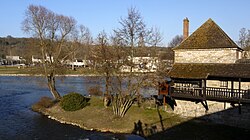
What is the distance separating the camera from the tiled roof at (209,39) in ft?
79.3

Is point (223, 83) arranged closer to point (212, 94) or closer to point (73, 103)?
point (212, 94)

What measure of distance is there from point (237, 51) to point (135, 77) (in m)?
9.64

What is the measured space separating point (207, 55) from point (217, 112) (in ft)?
17.0

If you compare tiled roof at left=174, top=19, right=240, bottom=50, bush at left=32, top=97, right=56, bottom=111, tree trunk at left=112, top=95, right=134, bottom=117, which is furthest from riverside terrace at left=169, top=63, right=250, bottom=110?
bush at left=32, top=97, right=56, bottom=111

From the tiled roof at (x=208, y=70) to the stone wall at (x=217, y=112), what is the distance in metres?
2.54

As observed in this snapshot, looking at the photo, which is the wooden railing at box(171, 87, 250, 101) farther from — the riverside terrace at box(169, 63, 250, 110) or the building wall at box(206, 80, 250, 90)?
Answer: the building wall at box(206, 80, 250, 90)

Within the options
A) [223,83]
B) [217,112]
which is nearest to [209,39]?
[223,83]

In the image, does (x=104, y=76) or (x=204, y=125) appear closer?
(x=204, y=125)

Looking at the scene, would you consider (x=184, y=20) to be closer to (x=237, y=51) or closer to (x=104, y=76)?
(x=237, y=51)

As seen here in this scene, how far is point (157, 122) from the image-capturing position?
942 inches

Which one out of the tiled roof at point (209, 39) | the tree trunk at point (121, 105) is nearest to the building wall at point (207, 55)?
the tiled roof at point (209, 39)

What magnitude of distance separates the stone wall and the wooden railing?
3.22ft

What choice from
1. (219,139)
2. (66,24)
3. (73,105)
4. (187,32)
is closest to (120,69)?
(73,105)

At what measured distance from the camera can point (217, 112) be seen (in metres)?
23.5
